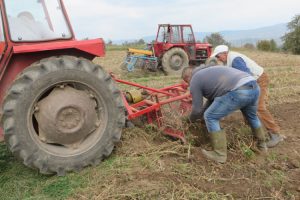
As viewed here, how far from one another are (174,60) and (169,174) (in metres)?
10.4

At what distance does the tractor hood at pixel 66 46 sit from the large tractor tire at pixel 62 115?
0.45 feet

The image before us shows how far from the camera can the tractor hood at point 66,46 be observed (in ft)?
12.6

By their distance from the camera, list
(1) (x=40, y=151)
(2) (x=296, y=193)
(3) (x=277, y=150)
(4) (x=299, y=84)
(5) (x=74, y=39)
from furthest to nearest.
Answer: (4) (x=299, y=84), (3) (x=277, y=150), (5) (x=74, y=39), (1) (x=40, y=151), (2) (x=296, y=193)

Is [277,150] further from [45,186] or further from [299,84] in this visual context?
[299,84]

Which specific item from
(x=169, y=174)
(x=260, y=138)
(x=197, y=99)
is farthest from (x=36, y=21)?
Answer: (x=260, y=138)

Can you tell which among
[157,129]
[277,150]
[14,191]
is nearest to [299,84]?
[277,150]

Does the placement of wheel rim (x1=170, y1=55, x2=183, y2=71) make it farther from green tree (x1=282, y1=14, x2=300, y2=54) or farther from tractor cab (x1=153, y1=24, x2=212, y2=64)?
green tree (x1=282, y1=14, x2=300, y2=54)

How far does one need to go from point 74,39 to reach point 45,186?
1694 mm

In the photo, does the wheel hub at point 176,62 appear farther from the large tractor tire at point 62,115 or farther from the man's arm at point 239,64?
the large tractor tire at point 62,115

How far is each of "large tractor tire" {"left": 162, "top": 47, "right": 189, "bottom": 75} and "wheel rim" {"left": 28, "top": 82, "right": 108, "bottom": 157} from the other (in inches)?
388

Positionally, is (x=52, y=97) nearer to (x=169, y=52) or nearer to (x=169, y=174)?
(x=169, y=174)

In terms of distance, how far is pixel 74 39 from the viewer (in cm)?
443

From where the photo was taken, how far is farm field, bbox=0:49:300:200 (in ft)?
11.7

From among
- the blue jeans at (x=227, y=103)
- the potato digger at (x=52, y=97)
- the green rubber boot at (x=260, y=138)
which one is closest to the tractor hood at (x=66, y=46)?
the potato digger at (x=52, y=97)
